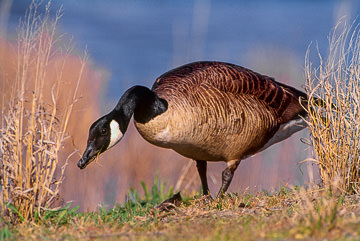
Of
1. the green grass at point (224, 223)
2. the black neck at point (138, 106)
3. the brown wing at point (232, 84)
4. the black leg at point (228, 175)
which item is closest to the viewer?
the green grass at point (224, 223)

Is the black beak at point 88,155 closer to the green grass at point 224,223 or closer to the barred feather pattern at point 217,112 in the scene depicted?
the green grass at point 224,223

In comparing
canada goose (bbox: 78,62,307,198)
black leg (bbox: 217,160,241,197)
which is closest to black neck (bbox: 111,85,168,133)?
canada goose (bbox: 78,62,307,198)

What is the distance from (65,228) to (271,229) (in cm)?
188

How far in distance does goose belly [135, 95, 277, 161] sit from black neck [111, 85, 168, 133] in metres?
0.08

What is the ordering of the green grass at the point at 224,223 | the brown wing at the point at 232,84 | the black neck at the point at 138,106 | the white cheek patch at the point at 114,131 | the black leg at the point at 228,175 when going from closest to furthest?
1. the green grass at the point at 224,223
2. the white cheek patch at the point at 114,131
3. the black neck at the point at 138,106
4. the brown wing at the point at 232,84
5. the black leg at the point at 228,175

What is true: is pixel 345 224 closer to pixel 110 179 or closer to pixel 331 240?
pixel 331 240

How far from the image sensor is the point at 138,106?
5797 mm

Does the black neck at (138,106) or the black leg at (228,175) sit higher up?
the black neck at (138,106)

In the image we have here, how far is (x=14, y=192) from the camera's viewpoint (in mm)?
4875

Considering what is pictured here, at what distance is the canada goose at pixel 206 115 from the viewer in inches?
221

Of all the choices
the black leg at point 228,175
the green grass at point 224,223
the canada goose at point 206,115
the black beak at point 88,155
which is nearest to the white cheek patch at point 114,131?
the canada goose at point 206,115

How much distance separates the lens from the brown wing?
618cm

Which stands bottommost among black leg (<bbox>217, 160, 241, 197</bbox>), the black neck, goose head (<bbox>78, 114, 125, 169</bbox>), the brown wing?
black leg (<bbox>217, 160, 241, 197</bbox>)

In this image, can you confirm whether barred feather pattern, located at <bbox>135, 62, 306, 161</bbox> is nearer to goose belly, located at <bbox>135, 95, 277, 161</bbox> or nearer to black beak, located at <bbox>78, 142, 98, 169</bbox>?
goose belly, located at <bbox>135, 95, 277, 161</bbox>
